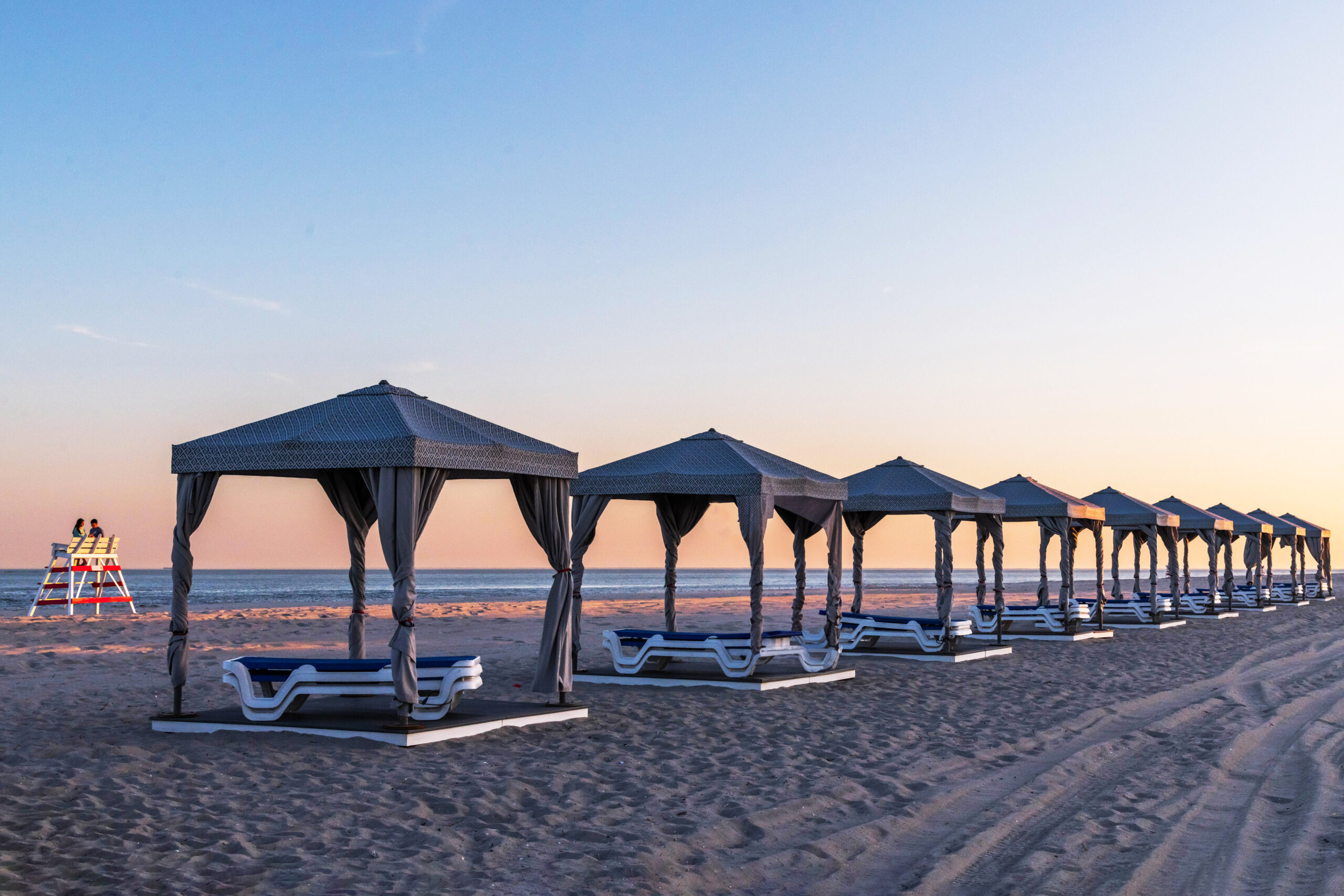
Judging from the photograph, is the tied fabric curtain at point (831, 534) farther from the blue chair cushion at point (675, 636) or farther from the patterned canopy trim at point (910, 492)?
the patterned canopy trim at point (910, 492)

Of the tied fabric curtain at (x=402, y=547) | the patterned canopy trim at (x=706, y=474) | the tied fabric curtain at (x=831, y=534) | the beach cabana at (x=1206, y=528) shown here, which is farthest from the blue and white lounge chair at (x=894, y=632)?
the beach cabana at (x=1206, y=528)

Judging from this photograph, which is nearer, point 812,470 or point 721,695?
point 721,695

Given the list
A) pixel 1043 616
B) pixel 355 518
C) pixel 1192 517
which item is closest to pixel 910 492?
pixel 1043 616

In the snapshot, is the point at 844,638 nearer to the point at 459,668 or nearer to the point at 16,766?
the point at 459,668

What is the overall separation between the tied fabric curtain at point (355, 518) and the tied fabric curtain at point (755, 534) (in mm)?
3868

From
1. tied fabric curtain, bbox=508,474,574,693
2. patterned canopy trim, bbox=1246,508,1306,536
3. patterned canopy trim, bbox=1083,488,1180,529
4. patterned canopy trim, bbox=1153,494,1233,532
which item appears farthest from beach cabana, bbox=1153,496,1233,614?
tied fabric curtain, bbox=508,474,574,693

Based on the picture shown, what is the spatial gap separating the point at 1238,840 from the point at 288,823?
5008mm

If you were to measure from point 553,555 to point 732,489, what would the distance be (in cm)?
→ 263

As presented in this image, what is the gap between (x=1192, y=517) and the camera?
2594 centimetres

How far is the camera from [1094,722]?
924cm

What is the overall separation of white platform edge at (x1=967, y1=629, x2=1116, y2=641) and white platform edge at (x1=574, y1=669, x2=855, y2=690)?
673 cm

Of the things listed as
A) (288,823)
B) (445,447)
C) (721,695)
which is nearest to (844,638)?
(721,695)

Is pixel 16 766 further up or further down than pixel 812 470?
further down

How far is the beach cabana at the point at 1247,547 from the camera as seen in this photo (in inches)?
1134
